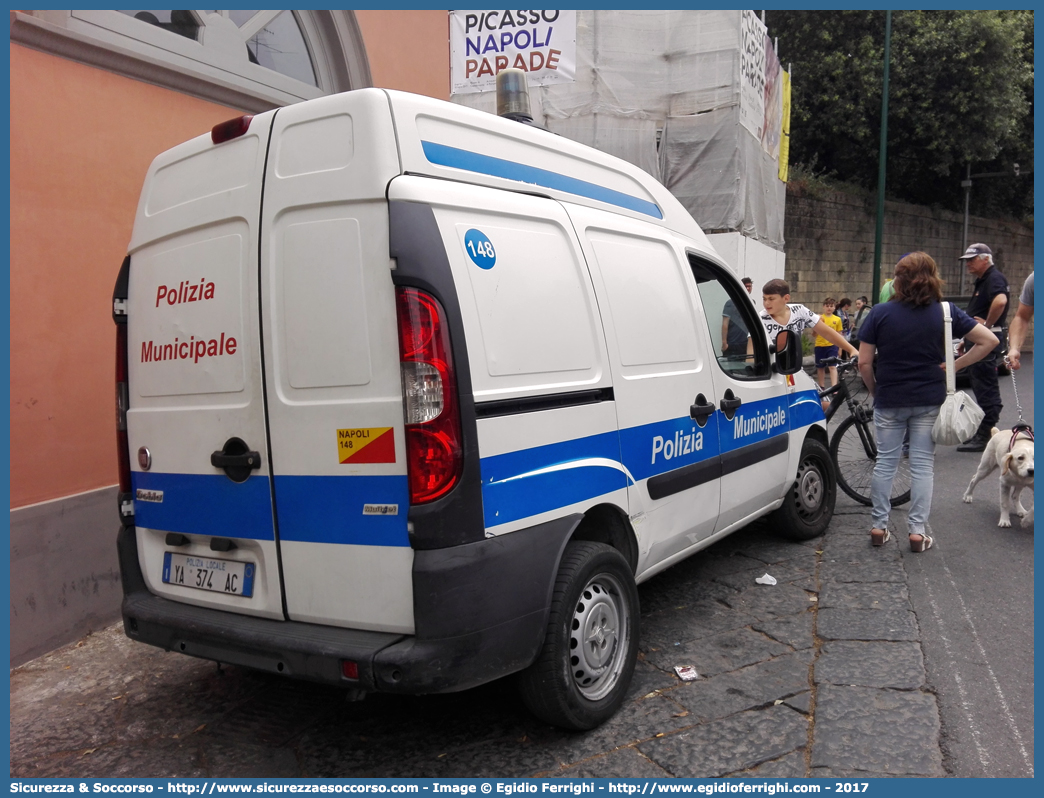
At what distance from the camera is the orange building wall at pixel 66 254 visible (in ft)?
13.5

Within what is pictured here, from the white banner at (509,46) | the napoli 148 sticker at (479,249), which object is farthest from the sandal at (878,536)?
the white banner at (509,46)

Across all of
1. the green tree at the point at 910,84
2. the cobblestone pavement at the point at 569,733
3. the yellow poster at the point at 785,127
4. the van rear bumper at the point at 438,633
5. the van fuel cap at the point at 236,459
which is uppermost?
the green tree at the point at 910,84

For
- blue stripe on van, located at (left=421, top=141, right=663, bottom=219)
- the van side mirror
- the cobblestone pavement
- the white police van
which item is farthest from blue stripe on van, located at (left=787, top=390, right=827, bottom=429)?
the white police van

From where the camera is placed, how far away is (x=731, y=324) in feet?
14.8

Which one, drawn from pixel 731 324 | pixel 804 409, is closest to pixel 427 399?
pixel 731 324

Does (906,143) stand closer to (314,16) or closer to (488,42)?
(488,42)

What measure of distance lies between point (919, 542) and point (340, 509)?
390 cm

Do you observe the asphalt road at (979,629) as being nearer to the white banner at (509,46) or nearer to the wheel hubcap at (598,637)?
the wheel hubcap at (598,637)

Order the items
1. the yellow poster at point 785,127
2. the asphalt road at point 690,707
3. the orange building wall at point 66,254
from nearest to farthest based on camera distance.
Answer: the asphalt road at point 690,707 → the orange building wall at point 66,254 → the yellow poster at point 785,127

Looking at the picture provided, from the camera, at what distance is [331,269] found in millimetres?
2682

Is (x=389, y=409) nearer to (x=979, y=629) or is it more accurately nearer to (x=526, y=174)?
(x=526, y=174)

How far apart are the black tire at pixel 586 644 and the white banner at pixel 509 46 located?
7.83 m

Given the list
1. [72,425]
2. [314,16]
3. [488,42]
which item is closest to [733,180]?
[488,42]

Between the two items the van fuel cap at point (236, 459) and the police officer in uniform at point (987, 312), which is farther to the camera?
the police officer in uniform at point (987, 312)
